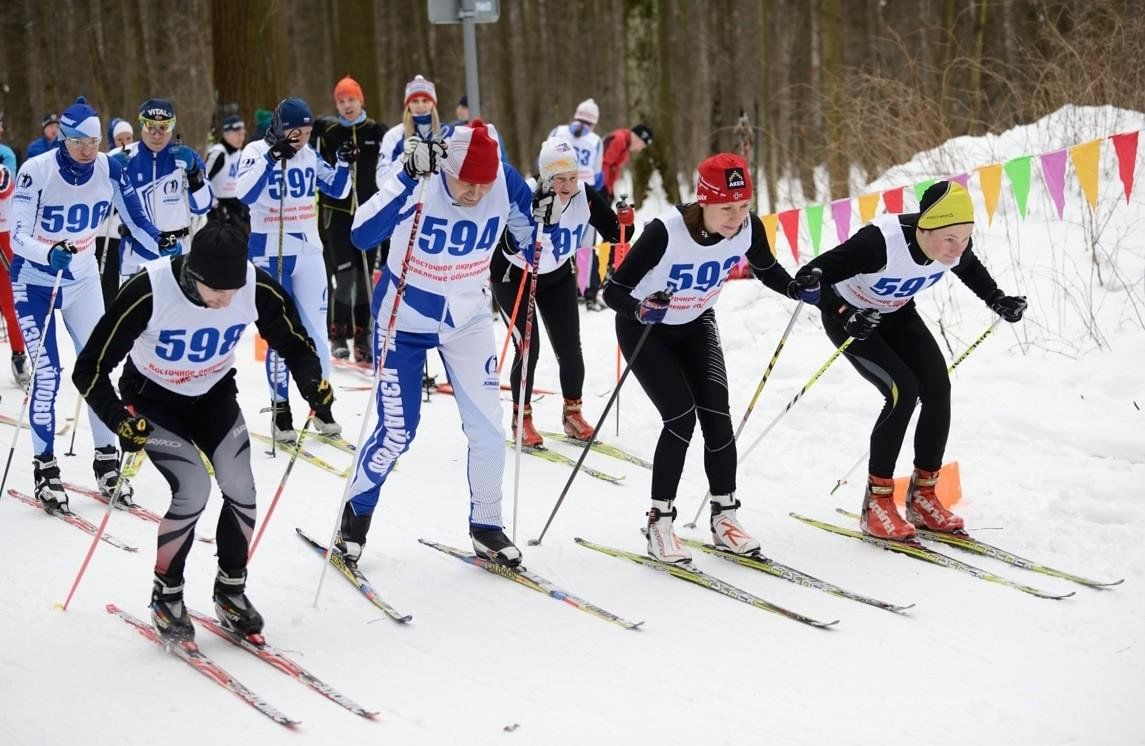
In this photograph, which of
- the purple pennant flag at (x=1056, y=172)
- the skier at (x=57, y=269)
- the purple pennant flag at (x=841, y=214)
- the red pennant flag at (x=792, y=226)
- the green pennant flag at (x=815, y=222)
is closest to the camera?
the skier at (x=57, y=269)

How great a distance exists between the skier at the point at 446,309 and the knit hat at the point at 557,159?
100 centimetres

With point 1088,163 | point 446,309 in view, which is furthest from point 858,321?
point 1088,163

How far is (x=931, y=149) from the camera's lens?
1115 cm

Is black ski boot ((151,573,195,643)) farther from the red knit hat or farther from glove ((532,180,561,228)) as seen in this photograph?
the red knit hat

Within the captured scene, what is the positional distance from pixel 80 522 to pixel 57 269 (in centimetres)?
136

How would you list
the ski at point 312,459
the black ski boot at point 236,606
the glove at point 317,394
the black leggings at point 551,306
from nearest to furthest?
the glove at point 317,394
the black ski boot at point 236,606
the ski at point 312,459
the black leggings at point 551,306

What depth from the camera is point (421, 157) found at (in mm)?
4711

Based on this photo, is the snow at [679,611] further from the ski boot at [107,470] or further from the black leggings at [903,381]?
the black leggings at [903,381]

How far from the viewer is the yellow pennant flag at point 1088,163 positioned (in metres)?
7.41

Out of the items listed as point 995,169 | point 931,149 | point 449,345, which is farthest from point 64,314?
point 931,149

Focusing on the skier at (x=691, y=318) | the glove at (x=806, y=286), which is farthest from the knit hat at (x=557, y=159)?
the glove at (x=806, y=286)

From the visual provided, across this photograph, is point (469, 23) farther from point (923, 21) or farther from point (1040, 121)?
point (923, 21)

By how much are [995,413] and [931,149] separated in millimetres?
4827

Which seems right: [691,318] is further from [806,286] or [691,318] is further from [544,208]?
[544,208]
